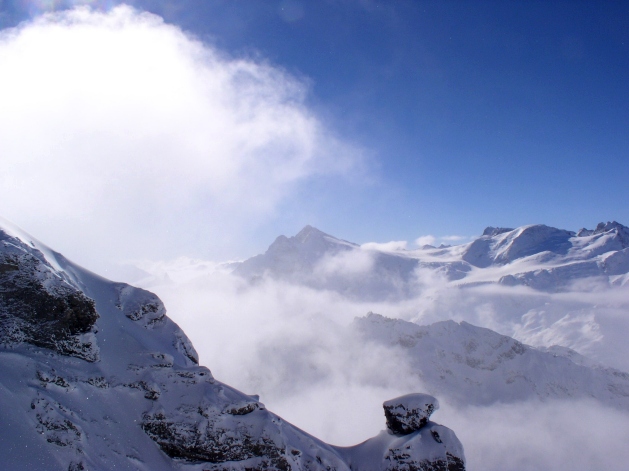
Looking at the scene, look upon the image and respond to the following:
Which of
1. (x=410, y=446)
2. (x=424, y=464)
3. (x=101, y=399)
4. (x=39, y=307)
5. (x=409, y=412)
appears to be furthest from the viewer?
(x=409, y=412)

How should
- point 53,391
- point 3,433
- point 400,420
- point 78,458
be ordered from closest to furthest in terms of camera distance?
point 3,433 < point 78,458 < point 53,391 < point 400,420

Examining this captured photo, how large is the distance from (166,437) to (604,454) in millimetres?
215212

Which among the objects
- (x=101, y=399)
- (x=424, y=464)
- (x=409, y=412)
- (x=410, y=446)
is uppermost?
(x=409, y=412)

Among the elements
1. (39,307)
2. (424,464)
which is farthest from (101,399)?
(424,464)

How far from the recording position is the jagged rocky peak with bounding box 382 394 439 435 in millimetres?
28297

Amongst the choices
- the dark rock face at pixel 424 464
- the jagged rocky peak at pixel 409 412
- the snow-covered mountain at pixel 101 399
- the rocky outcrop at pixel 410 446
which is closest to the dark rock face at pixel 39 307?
the snow-covered mountain at pixel 101 399

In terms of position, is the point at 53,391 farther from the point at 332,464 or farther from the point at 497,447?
the point at 497,447

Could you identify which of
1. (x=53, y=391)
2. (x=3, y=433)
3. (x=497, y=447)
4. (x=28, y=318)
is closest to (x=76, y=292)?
(x=28, y=318)

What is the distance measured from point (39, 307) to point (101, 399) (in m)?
6.21

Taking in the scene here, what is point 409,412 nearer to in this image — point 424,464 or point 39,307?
point 424,464

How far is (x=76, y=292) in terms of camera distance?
2125 cm

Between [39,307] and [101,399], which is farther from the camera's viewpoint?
[39,307]

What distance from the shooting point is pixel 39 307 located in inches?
790

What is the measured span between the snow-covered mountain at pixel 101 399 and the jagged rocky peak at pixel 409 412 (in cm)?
273
